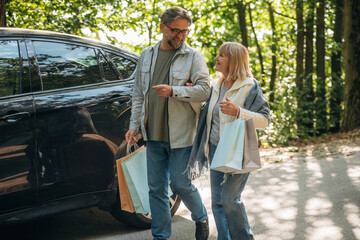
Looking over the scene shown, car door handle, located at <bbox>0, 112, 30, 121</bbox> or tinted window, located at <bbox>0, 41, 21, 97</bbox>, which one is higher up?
tinted window, located at <bbox>0, 41, 21, 97</bbox>

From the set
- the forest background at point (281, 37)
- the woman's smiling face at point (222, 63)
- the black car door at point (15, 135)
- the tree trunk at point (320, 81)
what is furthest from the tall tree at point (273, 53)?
the black car door at point (15, 135)

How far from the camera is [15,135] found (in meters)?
3.44

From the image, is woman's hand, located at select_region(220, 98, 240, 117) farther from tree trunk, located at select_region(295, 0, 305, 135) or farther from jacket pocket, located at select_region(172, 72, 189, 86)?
tree trunk, located at select_region(295, 0, 305, 135)

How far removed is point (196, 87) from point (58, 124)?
3.98ft

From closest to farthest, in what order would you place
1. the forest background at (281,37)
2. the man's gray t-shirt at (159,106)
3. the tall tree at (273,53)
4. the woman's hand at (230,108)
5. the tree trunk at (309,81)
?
the woman's hand at (230,108), the man's gray t-shirt at (159,106), the forest background at (281,37), the tree trunk at (309,81), the tall tree at (273,53)

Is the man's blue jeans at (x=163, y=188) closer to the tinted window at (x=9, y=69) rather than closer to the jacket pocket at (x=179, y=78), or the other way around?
the jacket pocket at (x=179, y=78)

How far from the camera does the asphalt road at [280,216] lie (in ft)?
13.5

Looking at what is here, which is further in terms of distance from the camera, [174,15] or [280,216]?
[280,216]

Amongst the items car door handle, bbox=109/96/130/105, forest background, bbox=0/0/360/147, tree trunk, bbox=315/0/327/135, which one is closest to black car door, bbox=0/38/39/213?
car door handle, bbox=109/96/130/105

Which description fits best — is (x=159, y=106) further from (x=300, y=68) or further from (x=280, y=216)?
(x=300, y=68)

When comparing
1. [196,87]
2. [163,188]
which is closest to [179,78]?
[196,87]

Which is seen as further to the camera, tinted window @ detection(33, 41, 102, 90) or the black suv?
tinted window @ detection(33, 41, 102, 90)

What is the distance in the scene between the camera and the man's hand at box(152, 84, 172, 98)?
3.32 metres

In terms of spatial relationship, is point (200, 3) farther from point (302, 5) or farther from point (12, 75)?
point (12, 75)
